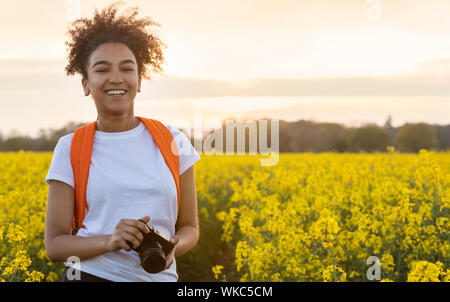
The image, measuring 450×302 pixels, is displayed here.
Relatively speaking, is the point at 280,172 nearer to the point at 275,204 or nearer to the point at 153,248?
the point at 275,204

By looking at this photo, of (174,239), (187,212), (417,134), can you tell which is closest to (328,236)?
(187,212)

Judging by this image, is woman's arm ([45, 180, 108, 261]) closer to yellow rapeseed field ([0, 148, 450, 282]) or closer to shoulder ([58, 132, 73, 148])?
shoulder ([58, 132, 73, 148])

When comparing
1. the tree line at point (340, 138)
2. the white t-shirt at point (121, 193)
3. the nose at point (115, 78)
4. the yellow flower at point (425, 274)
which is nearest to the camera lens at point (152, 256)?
the white t-shirt at point (121, 193)

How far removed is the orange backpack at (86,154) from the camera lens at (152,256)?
0.33 meters

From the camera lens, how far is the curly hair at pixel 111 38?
200 cm

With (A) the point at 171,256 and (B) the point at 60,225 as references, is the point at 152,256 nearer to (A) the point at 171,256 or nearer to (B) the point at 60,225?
(A) the point at 171,256

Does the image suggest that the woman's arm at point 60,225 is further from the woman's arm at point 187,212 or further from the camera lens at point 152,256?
the woman's arm at point 187,212

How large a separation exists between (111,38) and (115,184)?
0.61 metres

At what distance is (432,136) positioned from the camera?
80.9ft

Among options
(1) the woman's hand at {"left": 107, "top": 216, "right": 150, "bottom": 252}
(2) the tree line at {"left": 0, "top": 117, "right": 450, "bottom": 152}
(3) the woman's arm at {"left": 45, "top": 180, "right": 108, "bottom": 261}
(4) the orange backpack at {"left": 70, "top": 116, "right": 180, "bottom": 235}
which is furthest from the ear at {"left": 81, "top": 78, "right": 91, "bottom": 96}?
(2) the tree line at {"left": 0, "top": 117, "right": 450, "bottom": 152}

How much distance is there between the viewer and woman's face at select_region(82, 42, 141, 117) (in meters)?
1.84

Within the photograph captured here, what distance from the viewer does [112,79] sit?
183cm

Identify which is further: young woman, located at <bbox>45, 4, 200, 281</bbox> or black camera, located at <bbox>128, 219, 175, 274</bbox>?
young woman, located at <bbox>45, 4, 200, 281</bbox>
